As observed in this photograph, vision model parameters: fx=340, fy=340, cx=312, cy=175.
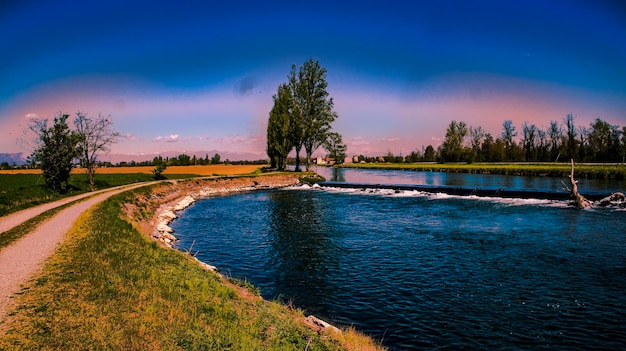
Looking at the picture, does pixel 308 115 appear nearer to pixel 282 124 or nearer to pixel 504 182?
pixel 282 124

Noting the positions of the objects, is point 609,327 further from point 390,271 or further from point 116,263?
point 116,263

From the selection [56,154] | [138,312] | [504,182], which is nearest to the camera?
[138,312]

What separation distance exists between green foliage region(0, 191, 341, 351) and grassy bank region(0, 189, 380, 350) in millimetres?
17

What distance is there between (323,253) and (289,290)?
5271 millimetres

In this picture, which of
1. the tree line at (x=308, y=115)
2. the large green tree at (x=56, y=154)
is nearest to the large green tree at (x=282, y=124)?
the tree line at (x=308, y=115)

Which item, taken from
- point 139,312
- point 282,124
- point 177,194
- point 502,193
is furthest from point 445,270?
point 282,124

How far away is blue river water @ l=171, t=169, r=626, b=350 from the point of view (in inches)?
399

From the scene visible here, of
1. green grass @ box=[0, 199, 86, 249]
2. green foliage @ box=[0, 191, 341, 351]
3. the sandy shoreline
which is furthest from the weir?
green grass @ box=[0, 199, 86, 249]

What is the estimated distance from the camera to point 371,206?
116 feet

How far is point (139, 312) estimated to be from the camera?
7.84 metres

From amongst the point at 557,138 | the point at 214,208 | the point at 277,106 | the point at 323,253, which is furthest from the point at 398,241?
the point at 557,138

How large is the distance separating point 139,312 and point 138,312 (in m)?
0.02

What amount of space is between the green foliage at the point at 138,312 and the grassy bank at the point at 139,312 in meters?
0.02

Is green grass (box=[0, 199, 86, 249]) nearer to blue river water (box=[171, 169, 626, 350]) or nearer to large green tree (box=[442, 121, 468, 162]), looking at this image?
blue river water (box=[171, 169, 626, 350])
